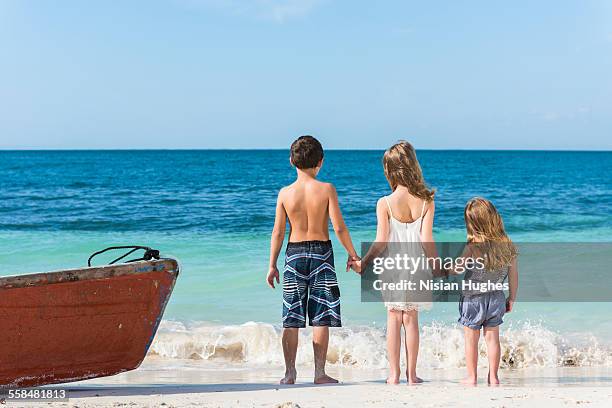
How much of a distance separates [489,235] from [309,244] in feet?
3.42

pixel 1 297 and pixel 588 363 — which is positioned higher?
pixel 1 297

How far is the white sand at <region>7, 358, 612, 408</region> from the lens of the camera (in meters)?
4.03

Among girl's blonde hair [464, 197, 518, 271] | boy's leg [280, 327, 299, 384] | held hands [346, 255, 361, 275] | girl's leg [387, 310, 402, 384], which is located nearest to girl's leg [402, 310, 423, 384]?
girl's leg [387, 310, 402, 384]

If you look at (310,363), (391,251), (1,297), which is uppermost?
(391,251)

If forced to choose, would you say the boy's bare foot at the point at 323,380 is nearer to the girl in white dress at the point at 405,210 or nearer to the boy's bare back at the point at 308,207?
the girl in white dress at the point at 405,210

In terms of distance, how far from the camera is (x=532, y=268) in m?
10.5

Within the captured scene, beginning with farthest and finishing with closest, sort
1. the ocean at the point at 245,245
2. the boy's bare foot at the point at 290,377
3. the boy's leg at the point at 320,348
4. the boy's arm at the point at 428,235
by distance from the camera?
1. the ocean at the point at 245,245
2. the boy's bare foot at the point at 290,377
3. the boy's leg at the point at 320,348
4. the boy's arm at the point at 428,235

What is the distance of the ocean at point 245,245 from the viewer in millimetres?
6457

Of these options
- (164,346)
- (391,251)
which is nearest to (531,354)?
(391,251)

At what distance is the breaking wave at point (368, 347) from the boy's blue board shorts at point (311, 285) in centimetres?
162

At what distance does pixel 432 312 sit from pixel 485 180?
30.1 metres

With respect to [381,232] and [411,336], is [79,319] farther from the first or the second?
[411,336]

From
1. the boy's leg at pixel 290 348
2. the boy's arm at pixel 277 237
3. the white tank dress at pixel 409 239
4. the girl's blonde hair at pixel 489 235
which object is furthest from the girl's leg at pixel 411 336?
the boy's arm at pixel 277 237

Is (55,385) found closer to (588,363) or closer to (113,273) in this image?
(113,273)
